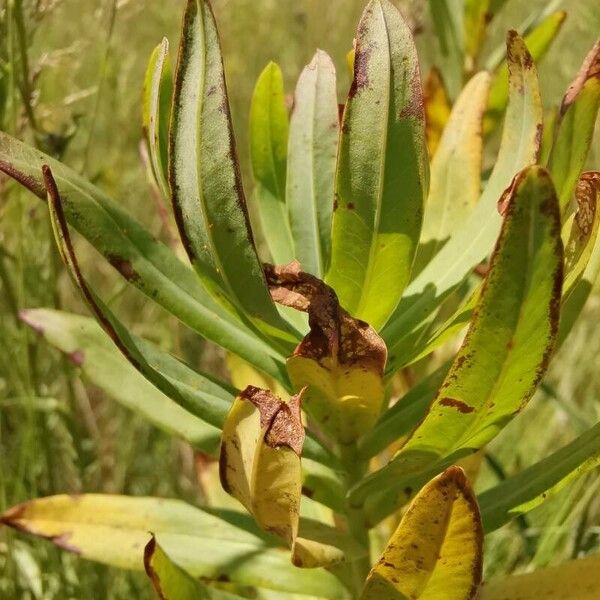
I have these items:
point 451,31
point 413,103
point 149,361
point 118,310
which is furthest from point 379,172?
point 118,310

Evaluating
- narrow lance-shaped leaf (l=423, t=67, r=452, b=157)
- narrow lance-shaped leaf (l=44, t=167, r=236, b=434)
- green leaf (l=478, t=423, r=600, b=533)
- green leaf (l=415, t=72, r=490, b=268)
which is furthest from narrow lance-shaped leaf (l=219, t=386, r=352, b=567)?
narrow lance-shaped leaf (l=423, t=67, r=452, b=157)

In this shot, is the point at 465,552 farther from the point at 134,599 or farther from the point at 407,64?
the point at 134,599

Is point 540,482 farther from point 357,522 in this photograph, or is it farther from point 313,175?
point 313,175

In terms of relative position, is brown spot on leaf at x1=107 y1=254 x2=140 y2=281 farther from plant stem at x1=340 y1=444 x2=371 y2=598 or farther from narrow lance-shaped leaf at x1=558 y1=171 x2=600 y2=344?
narrow lance-shaped leaf at x1=558 y1=171 x2=600 y2=344

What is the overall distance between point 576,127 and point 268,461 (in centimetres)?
40

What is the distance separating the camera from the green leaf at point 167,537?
1043mm

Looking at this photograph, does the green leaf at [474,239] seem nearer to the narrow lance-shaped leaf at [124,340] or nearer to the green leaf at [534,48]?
the narrow lance-shaped leaf at [124,340]

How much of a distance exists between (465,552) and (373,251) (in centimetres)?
29

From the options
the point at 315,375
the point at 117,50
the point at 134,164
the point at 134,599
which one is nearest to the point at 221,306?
the point at 315,375

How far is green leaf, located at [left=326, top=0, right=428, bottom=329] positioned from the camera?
814mm

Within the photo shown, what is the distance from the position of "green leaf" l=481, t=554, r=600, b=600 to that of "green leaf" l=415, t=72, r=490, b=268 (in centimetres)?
38

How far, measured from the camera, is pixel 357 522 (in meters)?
1.05

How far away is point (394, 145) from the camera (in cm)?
86

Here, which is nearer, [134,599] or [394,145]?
[394,145]
